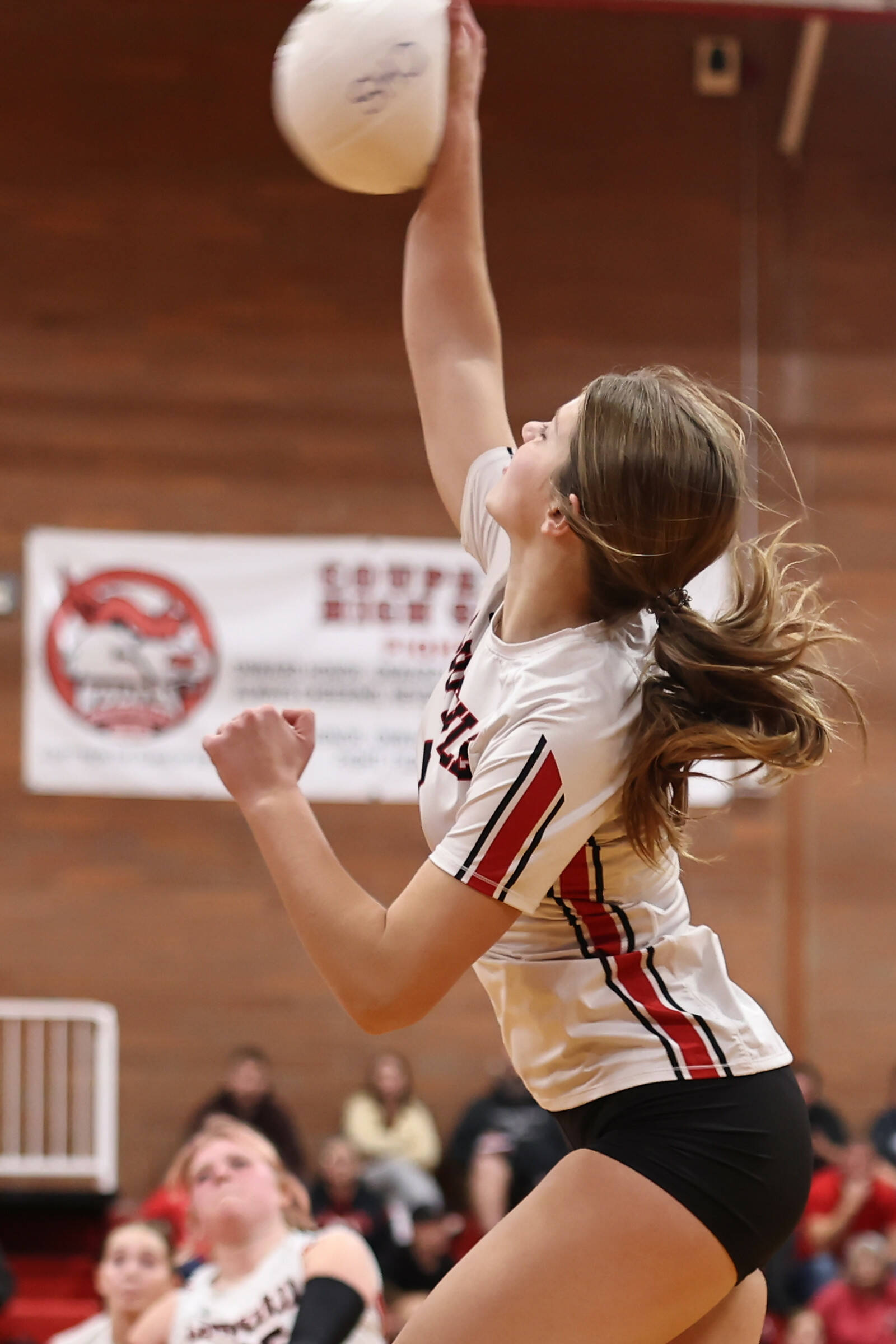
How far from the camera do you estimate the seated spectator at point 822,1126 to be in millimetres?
7809

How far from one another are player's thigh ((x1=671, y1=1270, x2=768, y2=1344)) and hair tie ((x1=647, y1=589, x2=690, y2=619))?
807 millimetres

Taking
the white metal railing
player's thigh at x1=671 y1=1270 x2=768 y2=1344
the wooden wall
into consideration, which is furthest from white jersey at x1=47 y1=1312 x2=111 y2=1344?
the wooden wall

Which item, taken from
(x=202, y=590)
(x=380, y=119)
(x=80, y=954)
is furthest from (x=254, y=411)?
(x=380, y=119)

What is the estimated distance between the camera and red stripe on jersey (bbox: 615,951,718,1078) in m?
1.81

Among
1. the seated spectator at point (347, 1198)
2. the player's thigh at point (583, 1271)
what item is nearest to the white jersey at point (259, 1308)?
the player's thigh at point (583, 1271)

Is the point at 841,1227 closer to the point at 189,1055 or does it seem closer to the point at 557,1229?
the point at 189,1055

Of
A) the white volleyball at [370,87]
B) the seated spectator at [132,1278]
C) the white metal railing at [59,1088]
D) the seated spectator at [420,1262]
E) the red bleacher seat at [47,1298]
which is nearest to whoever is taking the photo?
the white volleyball at [370,87]

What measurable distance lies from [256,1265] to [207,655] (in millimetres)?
5144

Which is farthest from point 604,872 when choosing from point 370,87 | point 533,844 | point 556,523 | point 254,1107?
point 254,1107

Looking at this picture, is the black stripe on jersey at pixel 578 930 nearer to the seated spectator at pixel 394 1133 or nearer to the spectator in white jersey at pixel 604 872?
the spectator in white jersey at pixel 604 872

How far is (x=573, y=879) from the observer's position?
5.96 ft

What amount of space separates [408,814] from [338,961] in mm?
6930

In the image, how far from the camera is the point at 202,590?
8.48 m

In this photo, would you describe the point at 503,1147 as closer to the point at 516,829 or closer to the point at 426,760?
the point at 426,760
